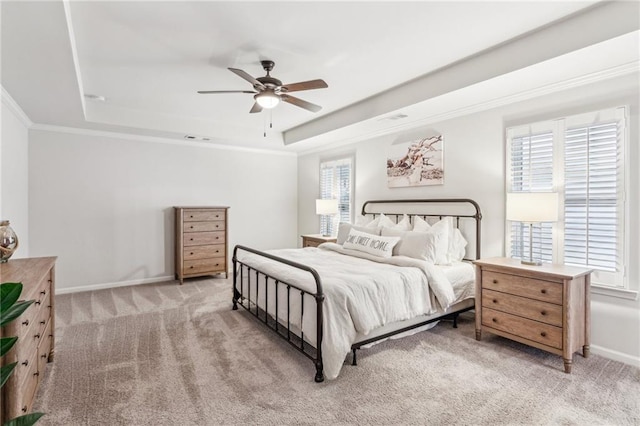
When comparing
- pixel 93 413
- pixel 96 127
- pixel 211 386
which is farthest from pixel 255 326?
pixel 96 127

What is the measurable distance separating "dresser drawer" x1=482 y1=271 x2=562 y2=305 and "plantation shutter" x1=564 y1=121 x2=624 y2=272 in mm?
579

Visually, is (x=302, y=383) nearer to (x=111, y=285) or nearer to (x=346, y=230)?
(x=346, y=230)

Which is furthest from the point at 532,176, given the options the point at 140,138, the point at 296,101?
the point at 140,138

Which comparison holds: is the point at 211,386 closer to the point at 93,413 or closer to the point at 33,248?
the point at 93,413

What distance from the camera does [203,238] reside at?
5551 millimetres

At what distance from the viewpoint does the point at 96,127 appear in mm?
4848

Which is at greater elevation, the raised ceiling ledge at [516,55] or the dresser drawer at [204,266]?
the raised ceiling ledge at [516,55]

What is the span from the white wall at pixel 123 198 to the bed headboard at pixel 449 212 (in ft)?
9.30

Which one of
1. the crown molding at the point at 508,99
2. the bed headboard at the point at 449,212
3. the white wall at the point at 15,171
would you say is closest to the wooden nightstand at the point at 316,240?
the bed headboard at the point at 449,212

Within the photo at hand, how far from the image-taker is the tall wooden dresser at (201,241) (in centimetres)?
537

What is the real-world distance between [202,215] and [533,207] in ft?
15.1

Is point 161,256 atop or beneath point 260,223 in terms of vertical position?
beneath

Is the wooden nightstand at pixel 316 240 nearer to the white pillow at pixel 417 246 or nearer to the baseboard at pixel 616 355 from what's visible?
the white pillow at pixel 417 246

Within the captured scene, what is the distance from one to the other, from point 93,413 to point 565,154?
425cm
